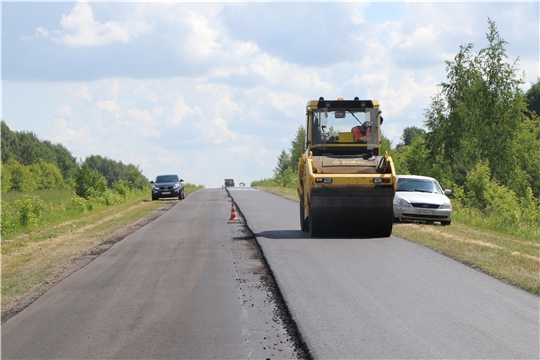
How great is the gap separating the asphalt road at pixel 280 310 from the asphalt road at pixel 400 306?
0.7 inches

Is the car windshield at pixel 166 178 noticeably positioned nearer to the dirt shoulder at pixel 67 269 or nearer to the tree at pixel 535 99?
the dirt shoulder at pixel 67 269

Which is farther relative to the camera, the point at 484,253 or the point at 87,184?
the point at 87,184

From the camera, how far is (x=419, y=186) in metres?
22.8

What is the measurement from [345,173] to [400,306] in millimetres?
7766

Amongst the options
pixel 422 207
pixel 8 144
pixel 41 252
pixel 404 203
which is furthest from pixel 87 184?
pixel 8 144

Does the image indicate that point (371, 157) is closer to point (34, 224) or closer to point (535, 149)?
point (34, 224)

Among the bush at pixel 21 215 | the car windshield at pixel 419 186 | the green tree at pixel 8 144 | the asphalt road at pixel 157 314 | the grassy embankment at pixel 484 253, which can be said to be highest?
the green tree at pixel 8 144

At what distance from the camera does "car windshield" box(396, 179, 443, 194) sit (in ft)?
74.0

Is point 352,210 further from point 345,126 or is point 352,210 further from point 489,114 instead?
point 489,114

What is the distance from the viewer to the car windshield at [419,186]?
888 inches

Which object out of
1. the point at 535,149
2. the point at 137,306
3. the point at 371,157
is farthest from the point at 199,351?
the point at 535,149

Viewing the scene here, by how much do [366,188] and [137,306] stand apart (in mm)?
7908

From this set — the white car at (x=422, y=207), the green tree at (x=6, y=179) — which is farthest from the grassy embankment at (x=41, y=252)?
the green tree at (x=6, y=179)

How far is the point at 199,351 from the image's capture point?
6.99m
